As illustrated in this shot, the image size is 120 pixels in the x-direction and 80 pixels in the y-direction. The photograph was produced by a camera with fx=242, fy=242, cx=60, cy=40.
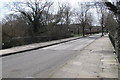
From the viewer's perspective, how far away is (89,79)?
9484mm

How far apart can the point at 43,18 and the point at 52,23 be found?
9.89ft

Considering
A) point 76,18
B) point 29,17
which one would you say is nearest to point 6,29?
point 29,17

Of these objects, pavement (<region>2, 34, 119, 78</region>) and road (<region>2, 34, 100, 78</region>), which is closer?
pavement (<region>2, 34, 119, 78</region>)

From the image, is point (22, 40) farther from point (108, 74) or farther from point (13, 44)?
point (108, 74)

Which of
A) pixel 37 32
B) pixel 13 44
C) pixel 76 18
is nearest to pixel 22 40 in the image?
pixel 13 44

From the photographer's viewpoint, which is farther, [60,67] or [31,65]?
[31,65]

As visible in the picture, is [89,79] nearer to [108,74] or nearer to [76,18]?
[108,74]

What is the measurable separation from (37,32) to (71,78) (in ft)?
162

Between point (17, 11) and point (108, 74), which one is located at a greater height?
point (17, 11)

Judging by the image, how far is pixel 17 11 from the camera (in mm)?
59031

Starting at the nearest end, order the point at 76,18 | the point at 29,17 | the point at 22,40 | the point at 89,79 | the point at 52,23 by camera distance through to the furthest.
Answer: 1. the point at 89,79
2. the point at 22,40
3. the point at 29,17
4. the point at 52,23
5. the point at 76,18

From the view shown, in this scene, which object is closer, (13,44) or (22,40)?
(13,44)

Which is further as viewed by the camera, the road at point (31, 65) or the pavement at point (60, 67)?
the road at point (31, 65)

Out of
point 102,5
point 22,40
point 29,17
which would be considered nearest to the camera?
point 102,5
